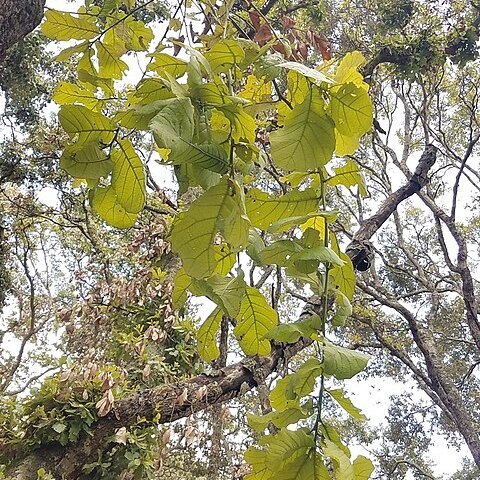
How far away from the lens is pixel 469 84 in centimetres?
491

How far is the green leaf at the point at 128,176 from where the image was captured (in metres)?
0.37

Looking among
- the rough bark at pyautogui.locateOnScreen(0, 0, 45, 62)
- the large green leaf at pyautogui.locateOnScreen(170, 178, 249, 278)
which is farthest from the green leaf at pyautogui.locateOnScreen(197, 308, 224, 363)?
→ the rough bark at pyautogui.locateOnScreen(0, 0, 45, 62)

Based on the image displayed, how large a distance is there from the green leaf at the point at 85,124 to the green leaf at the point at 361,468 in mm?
269

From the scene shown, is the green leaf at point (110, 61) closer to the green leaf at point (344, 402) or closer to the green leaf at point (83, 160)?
the green leaf at point (83, 160)

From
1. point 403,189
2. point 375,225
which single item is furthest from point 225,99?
point 403,189

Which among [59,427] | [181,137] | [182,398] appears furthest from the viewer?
[182,398]

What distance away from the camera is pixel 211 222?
29 centimetres

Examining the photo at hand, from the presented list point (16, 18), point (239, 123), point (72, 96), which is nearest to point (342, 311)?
point (239, 123)

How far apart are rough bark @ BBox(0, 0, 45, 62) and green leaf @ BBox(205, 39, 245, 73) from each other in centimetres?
169

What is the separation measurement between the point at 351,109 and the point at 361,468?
0.76 feet

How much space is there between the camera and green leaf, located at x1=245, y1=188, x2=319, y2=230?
1.23 feet

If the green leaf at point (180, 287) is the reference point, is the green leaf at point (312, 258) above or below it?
below

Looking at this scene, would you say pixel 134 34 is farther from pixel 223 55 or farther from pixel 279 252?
pixel 279 252

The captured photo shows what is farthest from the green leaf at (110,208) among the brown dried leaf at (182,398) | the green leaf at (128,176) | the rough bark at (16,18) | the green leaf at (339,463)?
the rough bark at (16,18)
